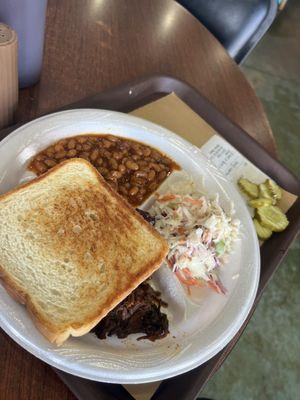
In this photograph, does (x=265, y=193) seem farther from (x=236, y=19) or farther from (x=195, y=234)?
(x=236, y=19)

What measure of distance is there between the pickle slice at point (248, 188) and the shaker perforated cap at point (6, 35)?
89 cm

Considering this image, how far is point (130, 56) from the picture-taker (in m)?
1.82

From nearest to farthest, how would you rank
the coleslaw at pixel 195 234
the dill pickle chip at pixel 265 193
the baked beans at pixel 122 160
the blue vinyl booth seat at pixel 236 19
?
the coleslaw at pixel 195 234
the baked beans at pixel 122 160
the dill pickle chip at pixel 265 193
the blue vinyl booth seat at pixel 236 19

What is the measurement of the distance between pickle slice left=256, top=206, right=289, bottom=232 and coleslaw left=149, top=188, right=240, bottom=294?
0.47ft

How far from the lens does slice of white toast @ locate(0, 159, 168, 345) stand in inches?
41.0

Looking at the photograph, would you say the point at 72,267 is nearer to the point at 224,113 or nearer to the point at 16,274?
the point at 16,274

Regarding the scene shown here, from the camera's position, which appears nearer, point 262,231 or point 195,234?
point 195,234

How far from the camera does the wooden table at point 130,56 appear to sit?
1644mm

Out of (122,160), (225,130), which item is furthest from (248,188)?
(122,160)

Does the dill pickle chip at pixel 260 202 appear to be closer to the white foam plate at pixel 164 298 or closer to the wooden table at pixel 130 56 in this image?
the white foam plate at pixel 164 298

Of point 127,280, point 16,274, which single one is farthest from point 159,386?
point 16,274

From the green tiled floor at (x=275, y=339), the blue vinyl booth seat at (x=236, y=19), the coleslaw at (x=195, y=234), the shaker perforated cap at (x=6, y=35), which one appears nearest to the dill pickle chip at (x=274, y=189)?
the coleslaw at (x=195, y=234)

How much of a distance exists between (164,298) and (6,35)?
825mm

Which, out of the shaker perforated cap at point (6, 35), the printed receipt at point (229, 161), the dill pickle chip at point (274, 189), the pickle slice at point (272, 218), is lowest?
the pickle slice at point (272, 218)
